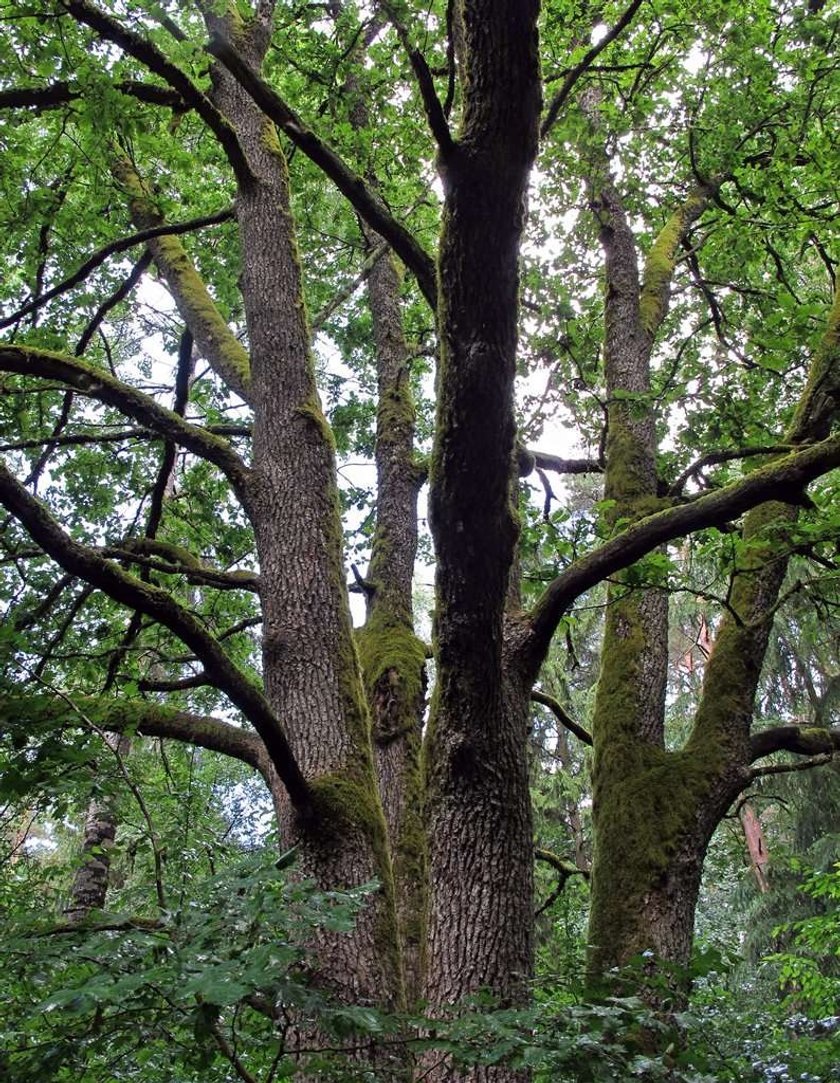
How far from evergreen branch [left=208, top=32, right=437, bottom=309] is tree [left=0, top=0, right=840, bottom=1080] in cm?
2

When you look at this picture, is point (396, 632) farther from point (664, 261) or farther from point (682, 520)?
point (664, 261)

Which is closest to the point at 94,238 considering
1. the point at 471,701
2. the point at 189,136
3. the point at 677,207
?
the point at 189,136

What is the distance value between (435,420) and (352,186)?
1.23 m

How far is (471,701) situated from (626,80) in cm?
506

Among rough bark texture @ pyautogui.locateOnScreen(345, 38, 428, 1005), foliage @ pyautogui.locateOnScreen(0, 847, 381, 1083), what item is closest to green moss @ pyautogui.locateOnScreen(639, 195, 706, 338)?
rough bark texture @ pyautogui.locateOnScreen(345, 38, 428, 1005)

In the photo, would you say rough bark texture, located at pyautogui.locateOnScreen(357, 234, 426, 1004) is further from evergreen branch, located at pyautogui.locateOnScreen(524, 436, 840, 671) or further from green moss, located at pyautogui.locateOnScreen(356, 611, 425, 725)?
evergreen branch, located at pyautogui.locateOnScreen(524, 436, 840, 671)

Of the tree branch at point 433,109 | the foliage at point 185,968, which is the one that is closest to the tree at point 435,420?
the tree branch at point 433,109

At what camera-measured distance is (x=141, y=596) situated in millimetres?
2400

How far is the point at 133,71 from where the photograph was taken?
5.20 m

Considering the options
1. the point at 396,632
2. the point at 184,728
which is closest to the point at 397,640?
the point at 396,632

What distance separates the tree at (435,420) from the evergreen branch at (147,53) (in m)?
0.02

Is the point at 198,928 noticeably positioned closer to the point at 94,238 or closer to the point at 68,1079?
the point at 68,1079

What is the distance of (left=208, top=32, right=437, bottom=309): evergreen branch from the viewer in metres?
2.99

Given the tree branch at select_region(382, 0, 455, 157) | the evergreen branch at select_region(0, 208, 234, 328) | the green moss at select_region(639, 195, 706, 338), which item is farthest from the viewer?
the green moss at select_region(639, 195, 706, 338)
